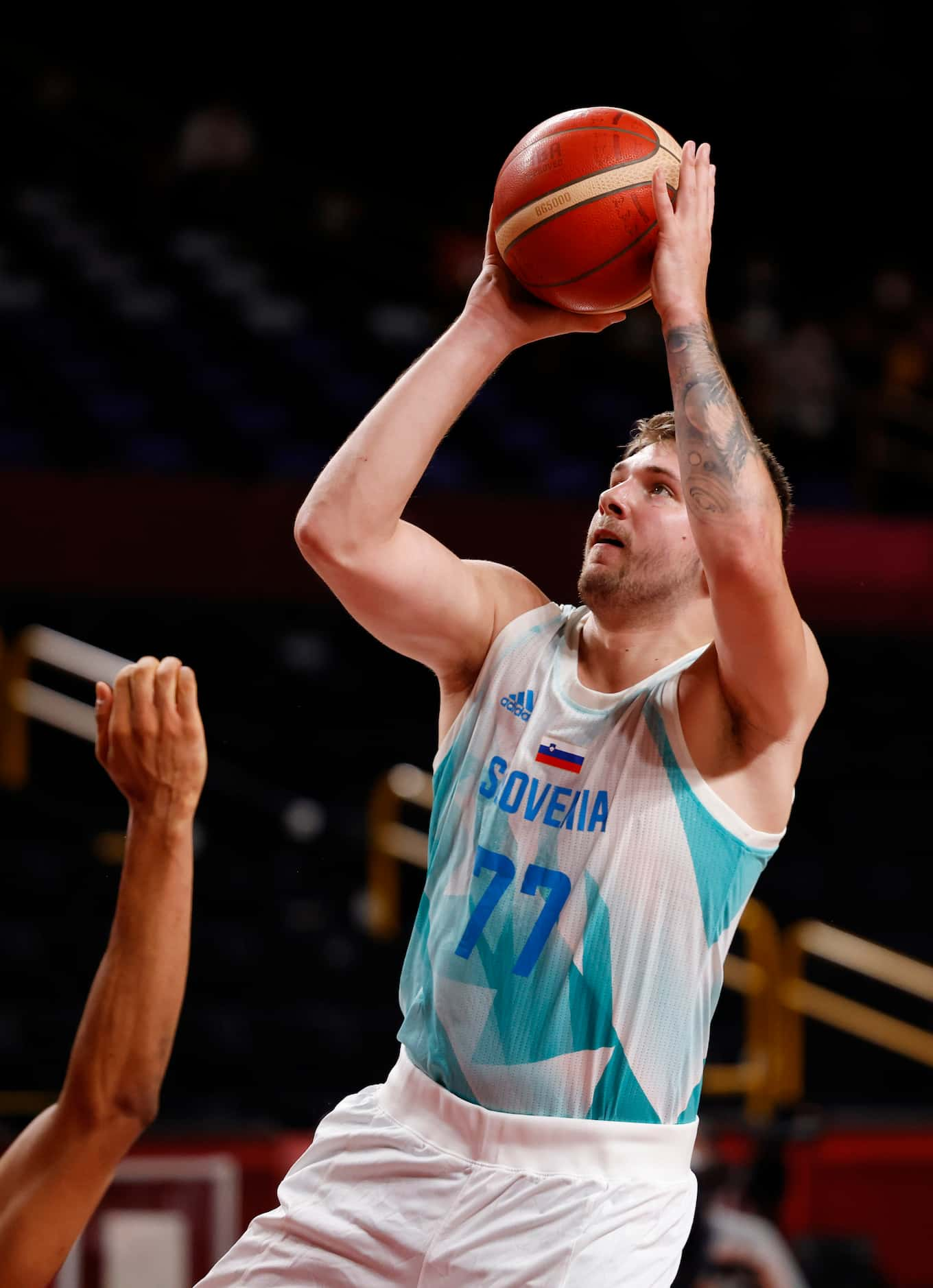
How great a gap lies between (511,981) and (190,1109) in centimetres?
386

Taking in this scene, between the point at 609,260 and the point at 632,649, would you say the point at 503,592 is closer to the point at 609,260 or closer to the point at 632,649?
the point at 632,649

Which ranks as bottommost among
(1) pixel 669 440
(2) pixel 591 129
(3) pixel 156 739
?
(3) pixel 156 739

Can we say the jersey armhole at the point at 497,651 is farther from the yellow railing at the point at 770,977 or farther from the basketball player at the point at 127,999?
the yellow railing at the point at 770,977

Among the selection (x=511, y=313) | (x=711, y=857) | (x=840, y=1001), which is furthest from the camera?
(x=840, y=1001)

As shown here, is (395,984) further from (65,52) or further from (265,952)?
(65,52)

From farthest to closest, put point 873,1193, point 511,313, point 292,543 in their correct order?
point 292,543
point 873,1193
point 511,313

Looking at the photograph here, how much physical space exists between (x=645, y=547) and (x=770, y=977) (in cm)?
409

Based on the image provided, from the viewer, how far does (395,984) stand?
6789mm

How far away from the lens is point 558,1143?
8.14 ft

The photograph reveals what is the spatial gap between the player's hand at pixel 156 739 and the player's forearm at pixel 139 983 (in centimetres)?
2

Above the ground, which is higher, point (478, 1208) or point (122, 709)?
point (122, 709)

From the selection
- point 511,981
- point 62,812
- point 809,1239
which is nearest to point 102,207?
point 62,812

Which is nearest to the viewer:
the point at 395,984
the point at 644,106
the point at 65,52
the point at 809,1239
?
the point at 809,1239

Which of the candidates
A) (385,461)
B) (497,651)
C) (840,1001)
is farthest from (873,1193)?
(385,461)
